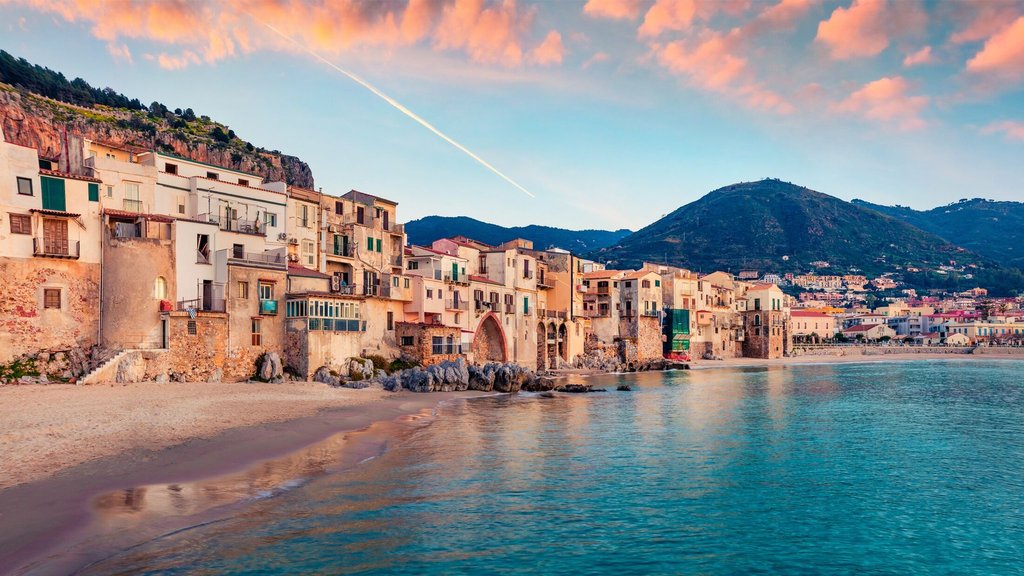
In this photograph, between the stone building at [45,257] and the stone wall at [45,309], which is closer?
the stone wall at [45,309]

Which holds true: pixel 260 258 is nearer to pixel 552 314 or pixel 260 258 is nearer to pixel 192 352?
pixel 192 352

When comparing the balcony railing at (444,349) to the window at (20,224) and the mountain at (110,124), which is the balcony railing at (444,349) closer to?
the window at (20,224)

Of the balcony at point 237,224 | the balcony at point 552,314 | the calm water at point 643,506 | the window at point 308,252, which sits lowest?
the calm water at point 643,506

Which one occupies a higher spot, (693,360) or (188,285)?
(188,285)

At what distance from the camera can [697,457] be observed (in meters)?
31.1

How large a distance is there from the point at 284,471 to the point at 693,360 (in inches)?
3792

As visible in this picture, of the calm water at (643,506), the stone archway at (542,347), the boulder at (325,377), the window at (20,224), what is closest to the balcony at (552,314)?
the stone archway at (542,347)

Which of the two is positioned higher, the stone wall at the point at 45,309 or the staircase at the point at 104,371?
the stone wall at the point at 45,309

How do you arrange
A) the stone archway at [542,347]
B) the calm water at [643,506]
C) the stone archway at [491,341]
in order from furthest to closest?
the stone archway at [542,347]
the stone archway at [491,341]
the calm water at [643,506]

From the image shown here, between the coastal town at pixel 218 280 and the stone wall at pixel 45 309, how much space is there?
0.07m

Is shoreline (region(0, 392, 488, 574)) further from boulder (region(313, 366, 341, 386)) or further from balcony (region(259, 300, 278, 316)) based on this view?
balcony (region(259, 300, 278, 316))

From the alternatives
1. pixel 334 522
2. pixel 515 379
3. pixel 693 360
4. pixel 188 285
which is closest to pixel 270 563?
pixel 334 522

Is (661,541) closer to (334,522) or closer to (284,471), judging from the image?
(334,522)

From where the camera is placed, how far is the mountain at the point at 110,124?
106562 millimetres
